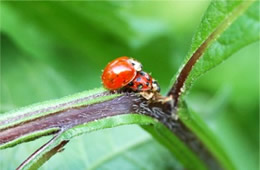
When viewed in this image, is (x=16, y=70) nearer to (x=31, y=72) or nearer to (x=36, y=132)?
(x=31, y=72)

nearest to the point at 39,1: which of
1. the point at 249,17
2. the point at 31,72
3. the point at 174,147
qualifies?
the point at 31,72

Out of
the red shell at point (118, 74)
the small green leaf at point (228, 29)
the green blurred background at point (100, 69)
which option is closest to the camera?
the small green leaf at point (228, 29)

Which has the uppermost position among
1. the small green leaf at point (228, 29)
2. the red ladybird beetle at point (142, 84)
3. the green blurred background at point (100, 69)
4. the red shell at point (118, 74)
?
the green blurred background at point (100, 69)

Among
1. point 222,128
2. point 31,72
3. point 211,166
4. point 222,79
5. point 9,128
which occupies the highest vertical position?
point 31,72

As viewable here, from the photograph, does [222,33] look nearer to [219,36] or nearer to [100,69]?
[219,36]

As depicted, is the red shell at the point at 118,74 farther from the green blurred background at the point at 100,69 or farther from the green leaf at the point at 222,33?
the green blurred background at the point at 100,69

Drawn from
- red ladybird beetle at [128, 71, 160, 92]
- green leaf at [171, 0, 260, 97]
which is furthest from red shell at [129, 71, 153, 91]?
green leaf at [171, 0, 260, 97]

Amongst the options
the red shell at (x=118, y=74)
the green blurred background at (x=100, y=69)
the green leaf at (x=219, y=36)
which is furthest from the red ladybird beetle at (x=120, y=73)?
the green blurred background at (x=100, y=69)

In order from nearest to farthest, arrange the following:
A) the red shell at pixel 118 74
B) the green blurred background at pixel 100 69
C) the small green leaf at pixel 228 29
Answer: the small green leaf at pixel 228 29
the red shell at pixel 118 74
the green blurred background at pixel 100 69
